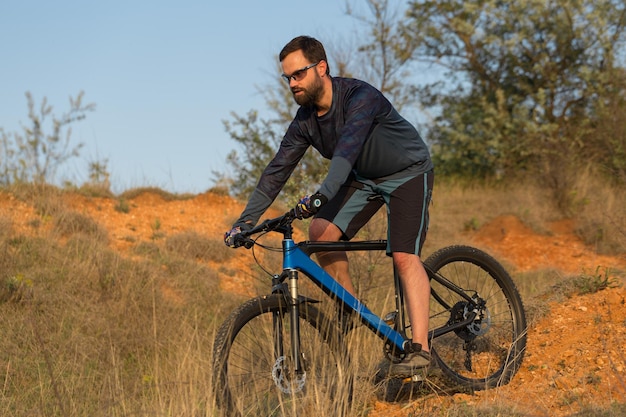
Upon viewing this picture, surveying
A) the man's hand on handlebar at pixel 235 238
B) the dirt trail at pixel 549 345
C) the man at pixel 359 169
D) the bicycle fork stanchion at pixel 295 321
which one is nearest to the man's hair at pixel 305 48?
the man at pixel 359 169

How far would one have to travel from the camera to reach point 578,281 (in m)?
6.77

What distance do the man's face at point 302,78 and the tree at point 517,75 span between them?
13.0m

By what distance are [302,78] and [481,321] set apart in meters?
2.07

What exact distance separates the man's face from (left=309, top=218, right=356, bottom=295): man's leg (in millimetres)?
799

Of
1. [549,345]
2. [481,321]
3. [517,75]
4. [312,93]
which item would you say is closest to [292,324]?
[312,93]

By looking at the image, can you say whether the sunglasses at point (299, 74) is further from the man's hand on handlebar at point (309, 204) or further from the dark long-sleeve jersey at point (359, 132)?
the man's hand on handlebar at point (309, 204)

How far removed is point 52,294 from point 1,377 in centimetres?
164

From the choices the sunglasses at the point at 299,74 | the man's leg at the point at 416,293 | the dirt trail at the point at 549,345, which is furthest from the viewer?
the man's leg at the point at 416,293

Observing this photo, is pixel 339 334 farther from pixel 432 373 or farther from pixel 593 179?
pixel 593 179

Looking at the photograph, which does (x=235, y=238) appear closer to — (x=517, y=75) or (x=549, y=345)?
(x=549, y=345)

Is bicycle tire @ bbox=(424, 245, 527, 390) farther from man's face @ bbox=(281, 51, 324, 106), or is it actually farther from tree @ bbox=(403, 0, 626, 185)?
tree @ bbox=(403, 0, 626, 185)

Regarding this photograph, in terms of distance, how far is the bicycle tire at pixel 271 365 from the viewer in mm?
4180

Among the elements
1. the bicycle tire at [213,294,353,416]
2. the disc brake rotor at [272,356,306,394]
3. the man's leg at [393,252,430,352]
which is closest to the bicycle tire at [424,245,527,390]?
the man's leg at [393,252,430,352]

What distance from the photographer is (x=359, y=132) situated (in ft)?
14.7
